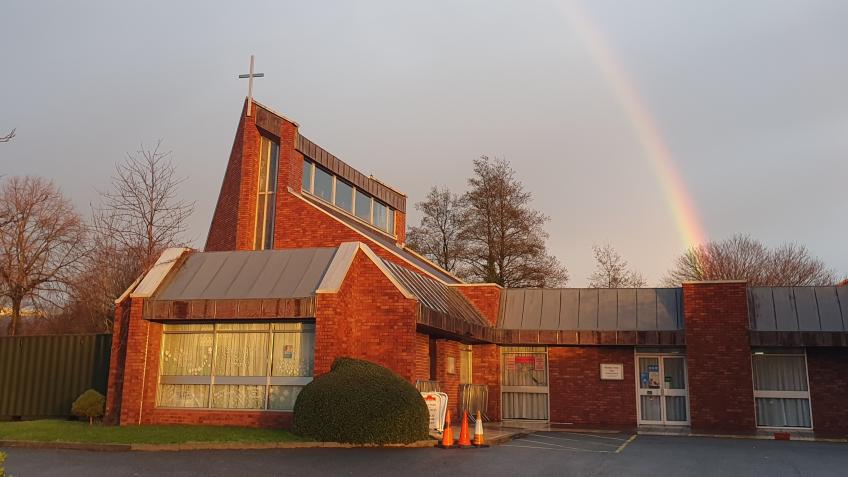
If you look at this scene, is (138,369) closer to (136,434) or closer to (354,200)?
(136,434)

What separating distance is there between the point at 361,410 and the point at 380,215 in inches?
736

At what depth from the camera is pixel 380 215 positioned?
106ft

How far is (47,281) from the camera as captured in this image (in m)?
35.3

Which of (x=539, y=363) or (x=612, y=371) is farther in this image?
(x=539, y=363)

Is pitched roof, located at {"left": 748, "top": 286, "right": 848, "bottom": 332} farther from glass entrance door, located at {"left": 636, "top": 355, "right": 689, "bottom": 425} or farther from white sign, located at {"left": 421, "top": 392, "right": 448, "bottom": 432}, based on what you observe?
white sign, located at {"left": 421, "top": 392, "right": 448, "bottom": 432}

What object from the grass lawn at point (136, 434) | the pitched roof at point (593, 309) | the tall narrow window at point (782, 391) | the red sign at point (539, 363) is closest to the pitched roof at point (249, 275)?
the grass lawn at point (136, 434)

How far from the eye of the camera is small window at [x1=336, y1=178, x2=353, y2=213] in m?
28.8

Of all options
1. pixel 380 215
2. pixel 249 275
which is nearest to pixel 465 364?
pixel 249 275

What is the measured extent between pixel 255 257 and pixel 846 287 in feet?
56.4

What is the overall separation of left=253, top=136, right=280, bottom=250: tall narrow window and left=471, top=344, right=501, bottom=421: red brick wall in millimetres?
7947

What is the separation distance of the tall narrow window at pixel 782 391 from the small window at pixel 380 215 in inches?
646

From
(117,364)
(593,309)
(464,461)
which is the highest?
(593,309)

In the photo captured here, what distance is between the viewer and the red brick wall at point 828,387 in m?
20.5

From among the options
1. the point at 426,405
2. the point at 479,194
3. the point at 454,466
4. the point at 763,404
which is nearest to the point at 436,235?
the point at 479,194
